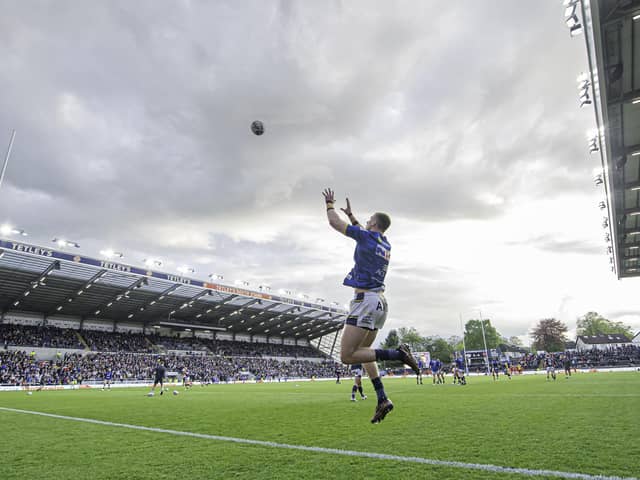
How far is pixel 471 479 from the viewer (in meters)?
3.55

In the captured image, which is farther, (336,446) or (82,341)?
(82,341)

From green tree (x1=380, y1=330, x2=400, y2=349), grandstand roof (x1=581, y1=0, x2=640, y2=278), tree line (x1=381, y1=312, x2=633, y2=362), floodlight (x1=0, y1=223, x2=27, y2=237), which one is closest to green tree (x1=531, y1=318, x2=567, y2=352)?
tree line (x1=381, y1=312, x2=633, y2=362)

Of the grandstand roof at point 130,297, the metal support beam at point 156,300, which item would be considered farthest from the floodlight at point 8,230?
the metal support beam at point 156,300

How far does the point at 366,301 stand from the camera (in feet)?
15.8

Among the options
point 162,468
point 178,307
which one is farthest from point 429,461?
point 178,307

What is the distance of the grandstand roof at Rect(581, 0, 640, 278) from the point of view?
33.2 feet

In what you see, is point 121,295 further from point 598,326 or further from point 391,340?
point 598,326

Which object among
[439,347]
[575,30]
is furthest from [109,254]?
[439,347]

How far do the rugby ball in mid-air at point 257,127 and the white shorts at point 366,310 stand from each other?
979cm

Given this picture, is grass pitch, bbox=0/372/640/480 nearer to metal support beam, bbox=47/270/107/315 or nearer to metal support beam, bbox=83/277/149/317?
metal support beam, bbox=47/270/107/315

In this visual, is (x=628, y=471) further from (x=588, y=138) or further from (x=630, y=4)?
(x=588, y=138)

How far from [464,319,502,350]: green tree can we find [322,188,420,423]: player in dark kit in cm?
11322

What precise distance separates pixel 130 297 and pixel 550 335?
95271 millimetres

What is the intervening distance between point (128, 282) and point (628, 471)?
4432 centimetres
